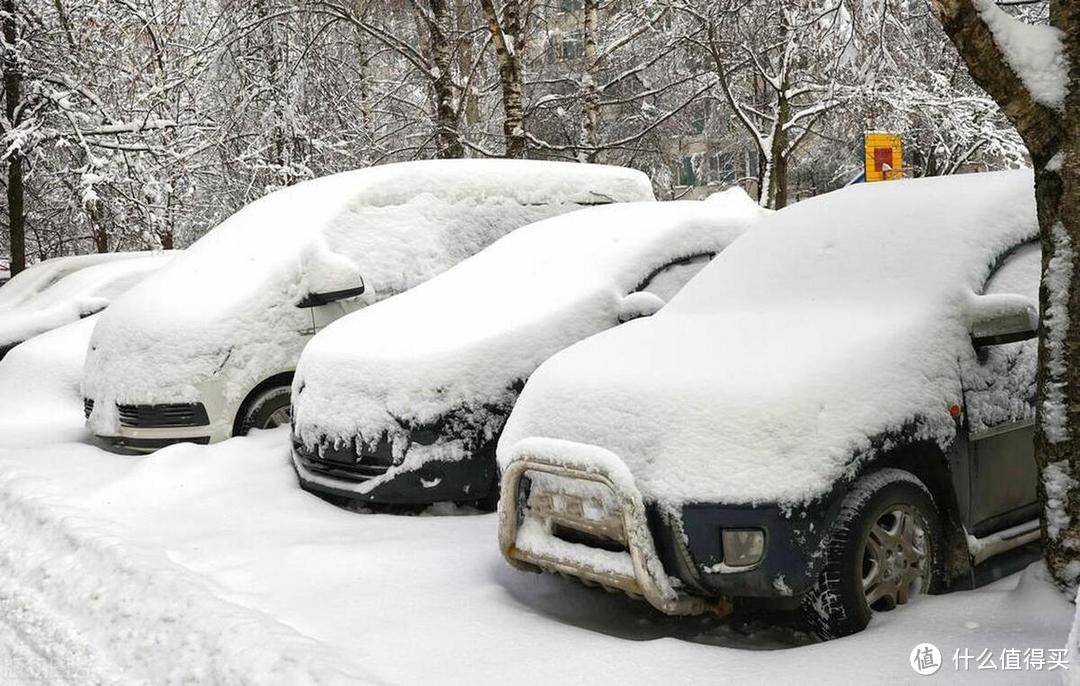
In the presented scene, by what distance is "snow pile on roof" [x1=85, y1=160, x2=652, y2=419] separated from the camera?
21.8 ft

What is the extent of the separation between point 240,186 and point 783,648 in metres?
15.5

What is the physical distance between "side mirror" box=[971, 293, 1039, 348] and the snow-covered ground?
875 millimetres

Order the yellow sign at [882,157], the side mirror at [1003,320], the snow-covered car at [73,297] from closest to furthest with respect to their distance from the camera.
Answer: the side mirror at [1003,320]
the yellow sign at [882,157]
the snow-covered car at [73,297]

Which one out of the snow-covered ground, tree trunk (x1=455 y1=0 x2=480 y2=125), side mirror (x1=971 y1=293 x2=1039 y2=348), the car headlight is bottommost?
the snow-covered ground

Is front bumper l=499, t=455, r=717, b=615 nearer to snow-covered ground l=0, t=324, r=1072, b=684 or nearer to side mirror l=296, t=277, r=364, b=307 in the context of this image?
snow-covered ground l=0, t=324, r=1072, b=684

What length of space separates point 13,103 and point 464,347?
41.2 feet

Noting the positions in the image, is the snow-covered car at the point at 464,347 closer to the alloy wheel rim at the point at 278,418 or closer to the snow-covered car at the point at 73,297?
the alloy wheel rim at the point at 278,418

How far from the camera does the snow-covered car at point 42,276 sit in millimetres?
11734

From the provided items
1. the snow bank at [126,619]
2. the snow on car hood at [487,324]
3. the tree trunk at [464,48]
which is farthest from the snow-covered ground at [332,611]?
the tree trunk at [464,48]

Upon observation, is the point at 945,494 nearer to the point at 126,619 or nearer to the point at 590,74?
the point at 126,619

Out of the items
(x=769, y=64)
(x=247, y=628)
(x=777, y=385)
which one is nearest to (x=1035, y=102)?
(x=777, y=385)

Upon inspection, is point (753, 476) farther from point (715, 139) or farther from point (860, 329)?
point (715, 139)

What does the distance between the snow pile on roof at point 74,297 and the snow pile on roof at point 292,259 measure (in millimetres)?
3389

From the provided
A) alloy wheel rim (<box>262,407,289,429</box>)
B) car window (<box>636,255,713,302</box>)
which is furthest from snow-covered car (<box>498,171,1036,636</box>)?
alloy wheel rim (<box>262,407,289,429</box>)
